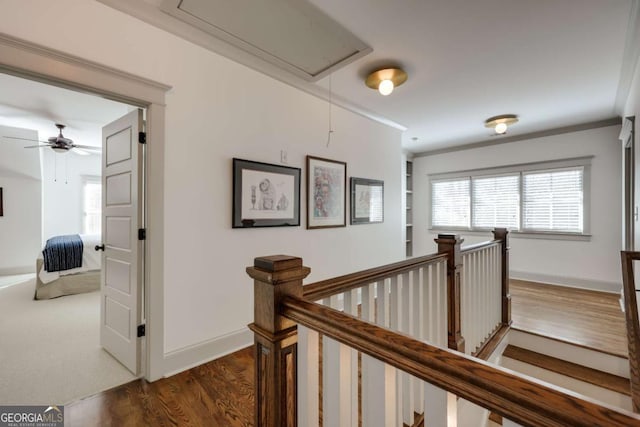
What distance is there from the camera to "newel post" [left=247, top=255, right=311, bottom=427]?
3.04ft

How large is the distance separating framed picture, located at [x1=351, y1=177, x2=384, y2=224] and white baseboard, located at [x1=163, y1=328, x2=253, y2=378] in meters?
1.89

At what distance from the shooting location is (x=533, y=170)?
4715 mm

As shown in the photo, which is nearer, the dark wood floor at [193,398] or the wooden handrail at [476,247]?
the dark wood floor at [193,398]

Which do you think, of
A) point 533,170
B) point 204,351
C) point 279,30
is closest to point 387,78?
point 279,30

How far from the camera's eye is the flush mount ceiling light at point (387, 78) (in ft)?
8.76

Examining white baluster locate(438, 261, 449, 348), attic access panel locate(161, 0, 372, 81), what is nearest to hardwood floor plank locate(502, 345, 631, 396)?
white baluster locate(438, 261, 449, 348)

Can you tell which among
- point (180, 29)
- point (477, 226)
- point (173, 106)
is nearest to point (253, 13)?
point (180, 29)

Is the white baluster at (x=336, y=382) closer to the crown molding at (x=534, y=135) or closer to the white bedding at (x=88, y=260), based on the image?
the white bedding at (x=88, y=260)

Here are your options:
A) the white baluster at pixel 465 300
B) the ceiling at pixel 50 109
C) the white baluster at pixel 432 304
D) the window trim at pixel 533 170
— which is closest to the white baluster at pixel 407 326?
the white baluster at pixel 432 304

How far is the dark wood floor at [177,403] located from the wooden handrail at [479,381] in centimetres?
133

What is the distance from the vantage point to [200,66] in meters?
2.24

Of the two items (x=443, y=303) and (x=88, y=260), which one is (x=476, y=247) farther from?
(x=88, y=260)

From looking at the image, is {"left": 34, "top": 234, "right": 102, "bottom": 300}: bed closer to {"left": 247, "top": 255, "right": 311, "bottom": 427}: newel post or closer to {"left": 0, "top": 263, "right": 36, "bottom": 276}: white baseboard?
{"left": 0, "top": 263, "right": 36, "bottom": 276}: white baseboard

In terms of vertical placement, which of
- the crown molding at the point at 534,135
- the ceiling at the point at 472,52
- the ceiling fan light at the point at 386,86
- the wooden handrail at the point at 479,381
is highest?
the ceiling at the point at 472,52
